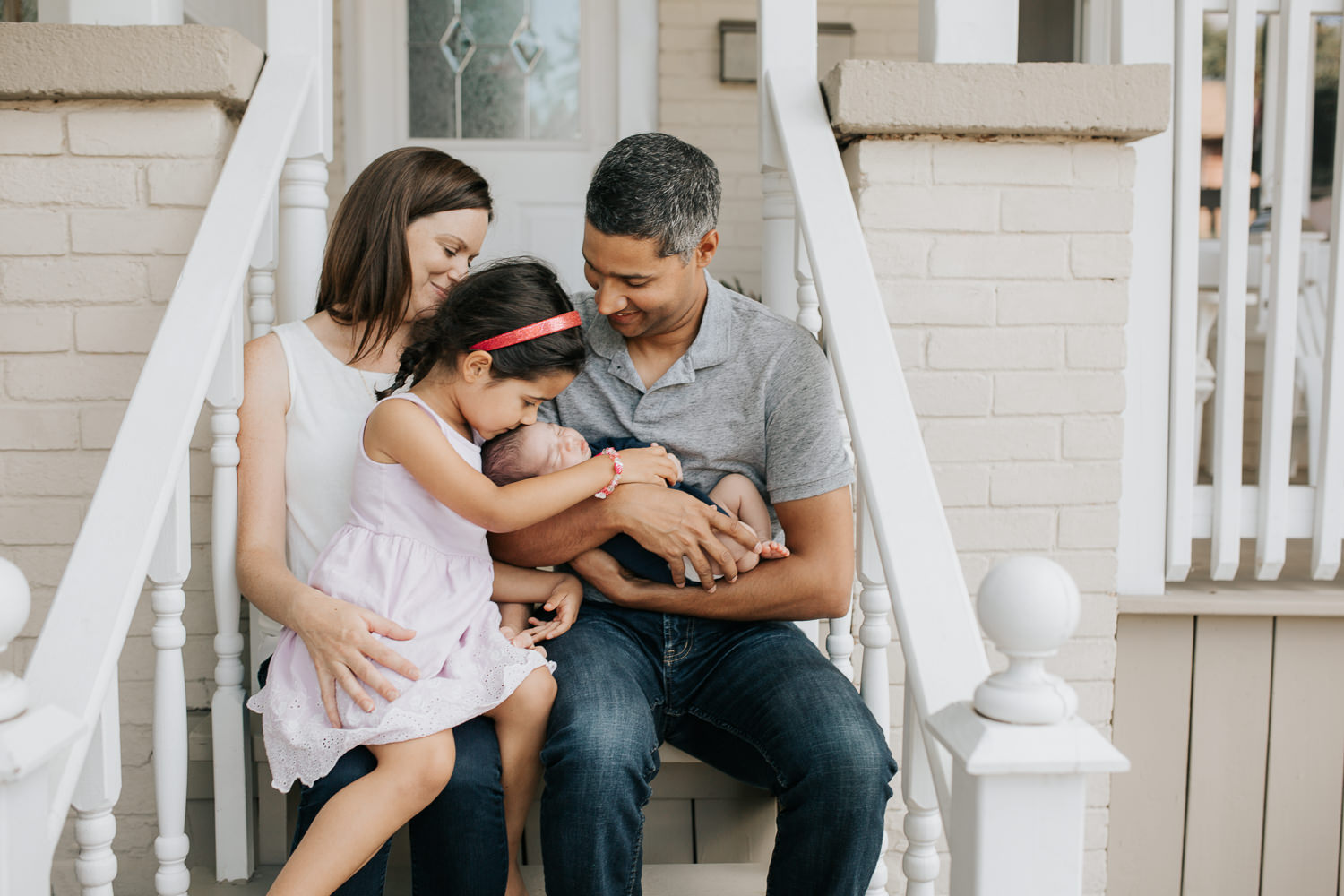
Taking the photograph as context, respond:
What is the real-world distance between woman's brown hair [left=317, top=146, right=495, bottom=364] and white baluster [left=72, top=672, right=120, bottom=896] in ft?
2.23

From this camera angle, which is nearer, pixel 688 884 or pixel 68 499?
pixel 688 884

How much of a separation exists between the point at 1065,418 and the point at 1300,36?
1026 mm

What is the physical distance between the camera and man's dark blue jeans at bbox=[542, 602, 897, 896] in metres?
1.34

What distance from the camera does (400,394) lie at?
5.09 ft

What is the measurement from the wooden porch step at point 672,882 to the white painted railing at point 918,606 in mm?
247

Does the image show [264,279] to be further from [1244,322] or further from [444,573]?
[1244,322]

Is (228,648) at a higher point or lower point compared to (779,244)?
lower

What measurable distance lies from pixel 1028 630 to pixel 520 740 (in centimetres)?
76

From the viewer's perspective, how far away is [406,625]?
1443mm

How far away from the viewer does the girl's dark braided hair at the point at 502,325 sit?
1.54 m

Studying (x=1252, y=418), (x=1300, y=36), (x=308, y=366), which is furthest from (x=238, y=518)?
(x=1252, y=418)

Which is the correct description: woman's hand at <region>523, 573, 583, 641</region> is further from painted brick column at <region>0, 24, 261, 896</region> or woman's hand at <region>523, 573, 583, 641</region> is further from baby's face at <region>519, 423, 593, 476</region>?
painted brick column at <region>0, 24, 261, 896</region>

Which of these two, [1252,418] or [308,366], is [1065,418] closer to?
[308,366]

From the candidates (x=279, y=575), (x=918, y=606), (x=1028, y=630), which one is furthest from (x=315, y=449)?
(x=1028, y=630)
